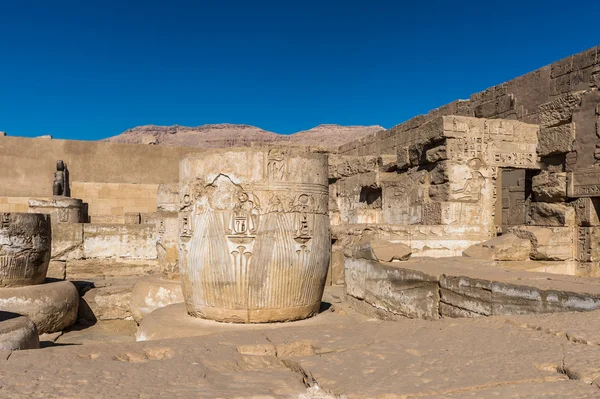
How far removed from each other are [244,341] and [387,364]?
2.83 feet

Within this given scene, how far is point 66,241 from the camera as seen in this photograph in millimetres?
9062

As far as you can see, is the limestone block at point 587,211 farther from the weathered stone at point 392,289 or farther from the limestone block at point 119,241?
the limestone block at point 119,241

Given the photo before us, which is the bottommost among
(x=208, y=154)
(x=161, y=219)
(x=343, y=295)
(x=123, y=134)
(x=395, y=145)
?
(x=343, y=295)

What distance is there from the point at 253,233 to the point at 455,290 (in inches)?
69.5

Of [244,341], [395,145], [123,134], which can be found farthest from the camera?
[123,134]

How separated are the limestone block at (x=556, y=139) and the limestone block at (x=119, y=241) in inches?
274

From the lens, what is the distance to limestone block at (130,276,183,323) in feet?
20.3

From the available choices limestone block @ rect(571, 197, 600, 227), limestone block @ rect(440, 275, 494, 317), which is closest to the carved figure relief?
limestone block @ rect(571, 197, 600, 227)

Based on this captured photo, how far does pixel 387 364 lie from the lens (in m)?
2.16

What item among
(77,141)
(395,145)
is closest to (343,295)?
(395,145)

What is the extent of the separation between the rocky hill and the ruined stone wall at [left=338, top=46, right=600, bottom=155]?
4446 cm

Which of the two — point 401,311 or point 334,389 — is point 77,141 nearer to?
point 401,311

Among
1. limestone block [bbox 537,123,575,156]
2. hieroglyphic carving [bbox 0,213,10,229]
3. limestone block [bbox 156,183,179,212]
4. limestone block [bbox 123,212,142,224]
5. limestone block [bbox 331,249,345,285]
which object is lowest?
limestone block [bbox 331,249,345,285]

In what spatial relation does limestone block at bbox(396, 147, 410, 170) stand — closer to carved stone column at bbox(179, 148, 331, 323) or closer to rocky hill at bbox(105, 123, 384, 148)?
carved stone column at bbox(179, 148, 331, 323)
